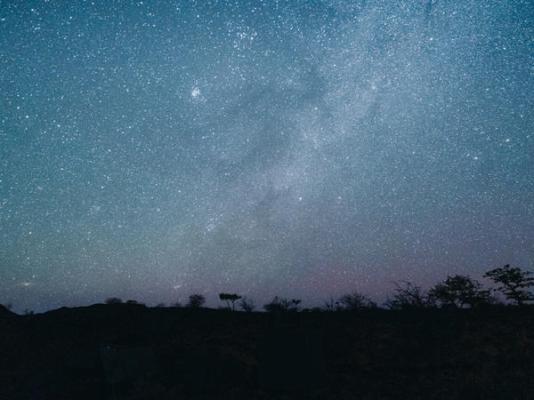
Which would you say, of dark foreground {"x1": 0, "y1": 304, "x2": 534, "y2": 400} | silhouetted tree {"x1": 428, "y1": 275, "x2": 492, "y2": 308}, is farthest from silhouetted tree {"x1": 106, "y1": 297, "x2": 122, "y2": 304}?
silhouetted tree {"x1": 428, "y1": 275, "x2": 492, "y2": 308}

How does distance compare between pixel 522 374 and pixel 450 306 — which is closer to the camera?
pixel 522 374

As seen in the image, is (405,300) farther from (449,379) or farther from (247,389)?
(247,389)

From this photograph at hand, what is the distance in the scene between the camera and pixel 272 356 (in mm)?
12578

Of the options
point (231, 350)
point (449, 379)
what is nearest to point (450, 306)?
point (449, 379)

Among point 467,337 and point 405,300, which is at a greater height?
point 405,300

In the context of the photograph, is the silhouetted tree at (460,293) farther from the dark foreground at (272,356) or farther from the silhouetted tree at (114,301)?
the silhouetted tree at (114,301)

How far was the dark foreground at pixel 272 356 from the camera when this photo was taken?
12.3m

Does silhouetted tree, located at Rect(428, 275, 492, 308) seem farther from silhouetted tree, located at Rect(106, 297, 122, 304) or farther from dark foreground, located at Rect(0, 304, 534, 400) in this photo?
silhouetted tree, located at Rect(106, 297, 122, 304)

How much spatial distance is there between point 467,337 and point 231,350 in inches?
366

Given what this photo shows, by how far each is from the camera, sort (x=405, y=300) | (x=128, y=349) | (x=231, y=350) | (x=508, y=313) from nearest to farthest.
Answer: (x=128, y=349), (x=231, y=350), (x=508, y=313), (x=405, y=300)

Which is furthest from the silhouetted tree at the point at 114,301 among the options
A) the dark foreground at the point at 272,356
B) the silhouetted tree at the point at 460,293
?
the silhouetted tree at the point at 460,293

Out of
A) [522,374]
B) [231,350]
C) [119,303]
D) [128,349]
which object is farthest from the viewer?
[119,303]

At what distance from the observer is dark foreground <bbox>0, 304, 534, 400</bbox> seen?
40.3 feet

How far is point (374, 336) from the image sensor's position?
52.4 ft
